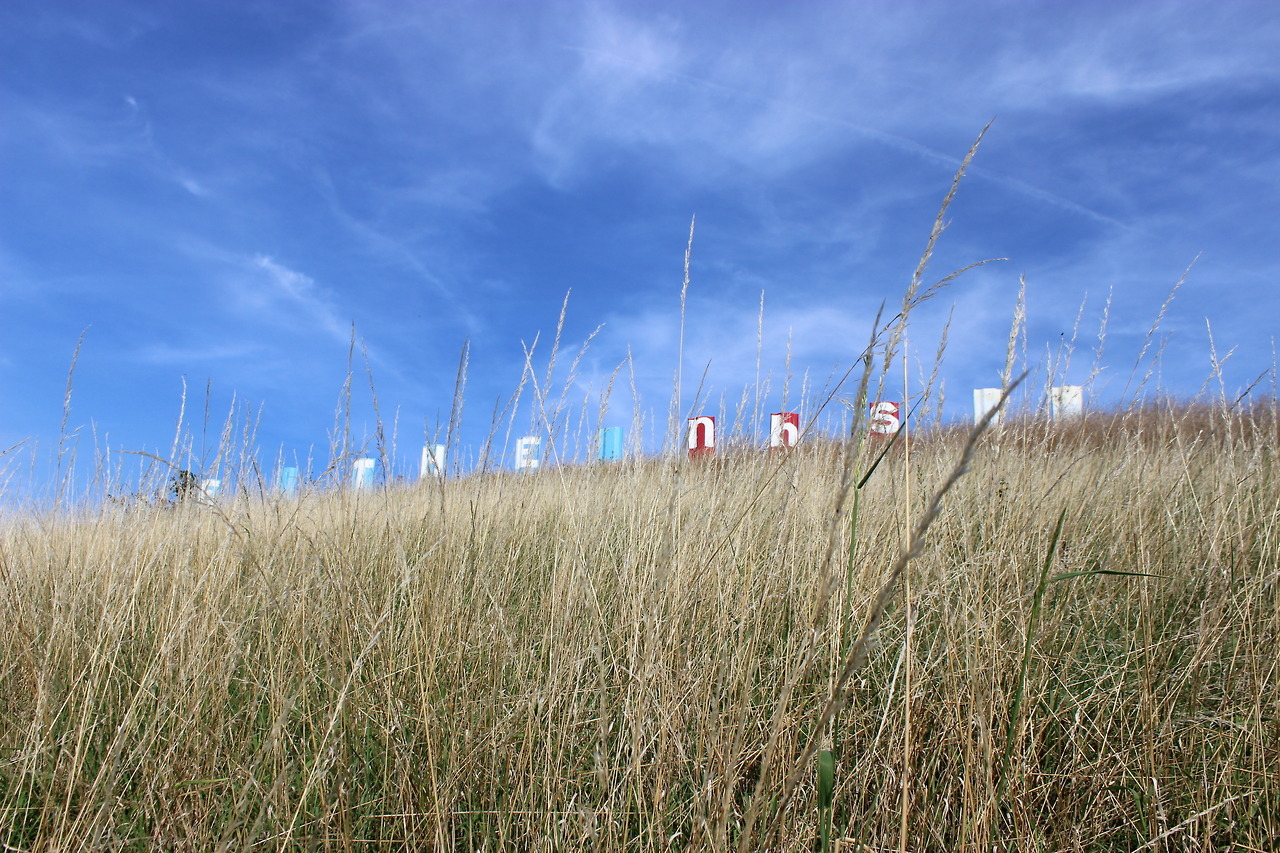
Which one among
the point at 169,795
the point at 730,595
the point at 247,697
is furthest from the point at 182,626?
the point at 730,595

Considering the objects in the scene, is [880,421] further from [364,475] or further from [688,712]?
[364,475]

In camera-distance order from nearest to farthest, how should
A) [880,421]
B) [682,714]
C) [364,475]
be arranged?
[880,421] → [682,714] → [364,475]

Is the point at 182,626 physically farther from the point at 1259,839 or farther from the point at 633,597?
the point at 1259,839

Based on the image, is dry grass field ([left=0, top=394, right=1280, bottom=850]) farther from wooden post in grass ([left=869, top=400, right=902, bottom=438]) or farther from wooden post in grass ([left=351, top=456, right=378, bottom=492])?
wooden post in grass ([left=351, top=456, right=378, bottom=492])

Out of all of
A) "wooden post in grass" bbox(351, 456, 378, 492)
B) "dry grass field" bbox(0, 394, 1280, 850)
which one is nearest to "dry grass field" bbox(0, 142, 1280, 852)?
"dry grass field" bbox(0, 394, 1280, 850)

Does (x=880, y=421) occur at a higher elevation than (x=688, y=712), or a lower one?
higher

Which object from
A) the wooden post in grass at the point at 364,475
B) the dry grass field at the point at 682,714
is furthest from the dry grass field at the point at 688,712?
the wooden post in grass at the point at 364,475

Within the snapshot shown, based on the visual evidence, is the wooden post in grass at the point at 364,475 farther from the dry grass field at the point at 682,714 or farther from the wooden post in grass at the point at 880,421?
the wooden post in grass at the point at 880,421

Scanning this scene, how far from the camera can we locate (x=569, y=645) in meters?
1.64

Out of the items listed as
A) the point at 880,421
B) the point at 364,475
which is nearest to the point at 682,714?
the point at 880,421

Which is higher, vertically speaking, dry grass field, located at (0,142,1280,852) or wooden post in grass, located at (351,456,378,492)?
wooden post in grass, located at (351,456,378,492)

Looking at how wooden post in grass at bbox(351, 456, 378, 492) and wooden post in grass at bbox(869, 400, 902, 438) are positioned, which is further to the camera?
wooden post in grass at bbox(351, 456, 378, 492)

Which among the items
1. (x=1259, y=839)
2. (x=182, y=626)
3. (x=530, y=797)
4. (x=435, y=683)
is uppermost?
(x=182, y=626)

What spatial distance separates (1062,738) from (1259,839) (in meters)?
0.36
